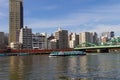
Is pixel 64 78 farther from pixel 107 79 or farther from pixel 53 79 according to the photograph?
pixel 107 79

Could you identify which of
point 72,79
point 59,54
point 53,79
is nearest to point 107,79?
point 72,79

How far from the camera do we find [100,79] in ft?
166

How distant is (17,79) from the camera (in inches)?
2032

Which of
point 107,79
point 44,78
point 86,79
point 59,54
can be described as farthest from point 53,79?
point 59,54

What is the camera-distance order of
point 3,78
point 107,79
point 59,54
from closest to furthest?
1. point 107,79
2. point 3,78
3. point 59,54

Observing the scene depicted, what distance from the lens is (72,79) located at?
167 ft

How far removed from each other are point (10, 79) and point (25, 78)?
8.79 feet

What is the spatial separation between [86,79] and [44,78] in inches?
288

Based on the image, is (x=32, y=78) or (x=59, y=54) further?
(x=59, y=54)

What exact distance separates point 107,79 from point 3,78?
1805cm

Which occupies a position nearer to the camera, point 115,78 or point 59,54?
point 115,78

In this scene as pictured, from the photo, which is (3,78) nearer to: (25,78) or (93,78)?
(25,78)

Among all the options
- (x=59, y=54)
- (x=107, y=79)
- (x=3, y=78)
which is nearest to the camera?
(x=107, y=79)

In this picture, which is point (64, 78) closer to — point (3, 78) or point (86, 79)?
point (86, 79)
